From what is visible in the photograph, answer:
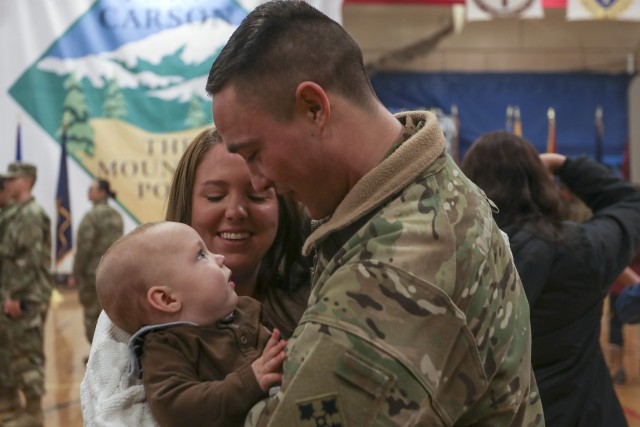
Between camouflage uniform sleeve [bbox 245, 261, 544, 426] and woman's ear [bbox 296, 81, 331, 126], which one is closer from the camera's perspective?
camouflage uniform sleeve [bbox 245, 261, 544, 426]

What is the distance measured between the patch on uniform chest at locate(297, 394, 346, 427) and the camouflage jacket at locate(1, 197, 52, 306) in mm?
5068

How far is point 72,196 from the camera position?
8492 mm

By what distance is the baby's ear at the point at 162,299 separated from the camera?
141 centimetres

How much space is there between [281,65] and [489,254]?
0.35m

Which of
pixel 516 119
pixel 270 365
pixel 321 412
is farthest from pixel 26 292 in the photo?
pixel 516 119

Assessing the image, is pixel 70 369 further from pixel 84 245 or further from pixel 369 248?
pixel 369 248

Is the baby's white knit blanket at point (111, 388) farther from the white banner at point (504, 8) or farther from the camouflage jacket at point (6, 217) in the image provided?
the white banner at point (504, 8)

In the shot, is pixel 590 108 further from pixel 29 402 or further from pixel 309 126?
pixel 309 126

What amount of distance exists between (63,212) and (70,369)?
6.89ft

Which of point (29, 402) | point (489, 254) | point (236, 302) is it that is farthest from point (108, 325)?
point (29, 402)

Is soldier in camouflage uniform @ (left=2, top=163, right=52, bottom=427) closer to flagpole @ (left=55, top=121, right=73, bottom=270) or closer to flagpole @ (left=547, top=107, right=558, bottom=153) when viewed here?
flagpole @ (left=55, top=121, right=73, bottom=270)

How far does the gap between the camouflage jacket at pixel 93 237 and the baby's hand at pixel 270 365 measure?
20.1 feet

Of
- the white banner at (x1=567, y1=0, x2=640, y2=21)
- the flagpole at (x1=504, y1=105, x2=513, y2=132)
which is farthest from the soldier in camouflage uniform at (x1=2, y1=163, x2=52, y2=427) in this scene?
the flagpole at (x1=504, y1=105, x2=513, y2=132)

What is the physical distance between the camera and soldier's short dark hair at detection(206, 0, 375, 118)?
3.61 ft
